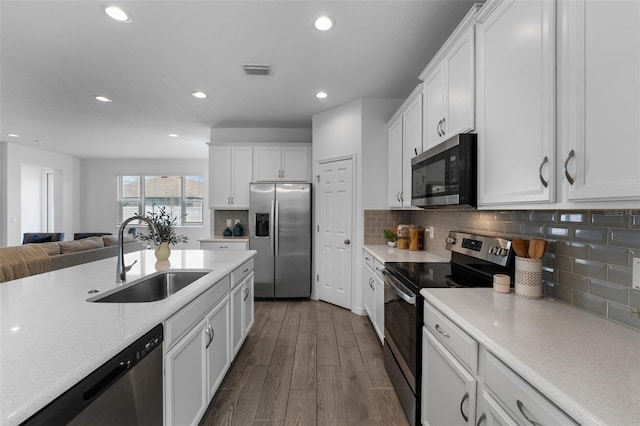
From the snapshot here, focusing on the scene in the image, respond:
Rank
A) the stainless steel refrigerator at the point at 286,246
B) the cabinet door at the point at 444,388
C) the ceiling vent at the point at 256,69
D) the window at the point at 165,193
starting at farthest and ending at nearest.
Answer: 1. the window at the point at 165,193
2. the stainless steel refrigerator at the point at 286,246
3. the ceiling vent at the point at 256,69
4. the cabinet door at the point at 444,388

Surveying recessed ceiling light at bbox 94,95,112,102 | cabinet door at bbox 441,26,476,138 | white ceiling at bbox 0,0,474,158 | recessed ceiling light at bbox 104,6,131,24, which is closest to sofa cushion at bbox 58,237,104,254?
white ceiling at bbox 0,0,474,158

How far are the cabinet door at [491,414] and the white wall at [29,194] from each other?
28.4 ft

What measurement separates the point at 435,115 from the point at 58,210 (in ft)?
30.3

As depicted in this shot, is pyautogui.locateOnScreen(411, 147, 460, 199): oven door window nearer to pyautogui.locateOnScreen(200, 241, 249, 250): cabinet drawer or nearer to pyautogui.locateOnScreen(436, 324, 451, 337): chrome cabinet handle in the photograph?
pyautogui.locateOnScreen(436, 324, 451, 337): chrome cabinet handle

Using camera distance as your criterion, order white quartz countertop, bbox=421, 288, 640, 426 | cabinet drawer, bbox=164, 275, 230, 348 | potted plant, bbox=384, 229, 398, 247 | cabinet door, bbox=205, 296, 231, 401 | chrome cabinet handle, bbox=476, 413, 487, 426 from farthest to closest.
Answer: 1. potted plant, bbox=384, 229, 398, 247
2. cabinet door, bbox=205, 296, 231, 401
3. cabinet drawer, bbox=164, 275, 230, 348
4. chrome cabinet handle, bbox=476, 413, 487, 426
5. white quartz countertop, bbox=421, 288, 640, 426

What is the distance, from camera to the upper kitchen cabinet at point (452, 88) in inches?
59.8

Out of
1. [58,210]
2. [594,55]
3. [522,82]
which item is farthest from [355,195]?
[58,210]

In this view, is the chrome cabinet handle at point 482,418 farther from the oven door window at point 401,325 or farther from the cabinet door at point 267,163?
the cabinet door at point 267,163

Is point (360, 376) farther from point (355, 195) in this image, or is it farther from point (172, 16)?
point (172, 16)

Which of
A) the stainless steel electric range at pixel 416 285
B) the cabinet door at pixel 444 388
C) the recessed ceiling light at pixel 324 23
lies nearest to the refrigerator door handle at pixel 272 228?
the stainless steel electric range at pixel 416 285

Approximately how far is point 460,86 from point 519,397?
5.09ft

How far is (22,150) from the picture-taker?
6.19 meters

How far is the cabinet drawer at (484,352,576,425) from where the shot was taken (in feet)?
2.31

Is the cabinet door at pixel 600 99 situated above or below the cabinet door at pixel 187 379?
above
